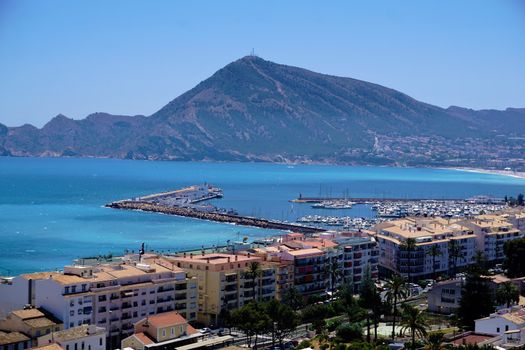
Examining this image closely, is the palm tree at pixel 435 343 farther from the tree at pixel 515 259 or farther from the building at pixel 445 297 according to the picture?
the tree at pixel 515 259

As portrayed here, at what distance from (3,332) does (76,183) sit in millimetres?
125378

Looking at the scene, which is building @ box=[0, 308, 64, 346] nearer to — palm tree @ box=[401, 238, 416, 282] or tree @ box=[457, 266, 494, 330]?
tree @ box=[457, 266, 494, 330]

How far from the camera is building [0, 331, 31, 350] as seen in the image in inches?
1084

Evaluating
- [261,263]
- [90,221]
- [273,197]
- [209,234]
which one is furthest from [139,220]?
[261,263]

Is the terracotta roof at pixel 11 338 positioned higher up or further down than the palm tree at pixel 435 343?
further down

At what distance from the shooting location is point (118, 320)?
3288 cm

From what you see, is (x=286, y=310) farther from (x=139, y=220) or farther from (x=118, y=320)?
(x=139, y=220)

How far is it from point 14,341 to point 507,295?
764 inches

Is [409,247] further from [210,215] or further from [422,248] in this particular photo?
[210,215]

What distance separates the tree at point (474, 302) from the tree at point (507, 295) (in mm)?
939

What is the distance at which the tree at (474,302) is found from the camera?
1293 inches

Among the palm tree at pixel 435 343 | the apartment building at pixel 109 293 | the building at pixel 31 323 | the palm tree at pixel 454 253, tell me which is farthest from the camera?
the palm tree at pixel 454 253

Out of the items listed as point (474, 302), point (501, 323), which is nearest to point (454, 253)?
point (474, 302)

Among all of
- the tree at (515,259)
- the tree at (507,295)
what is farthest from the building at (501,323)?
the tree at (515,259)
